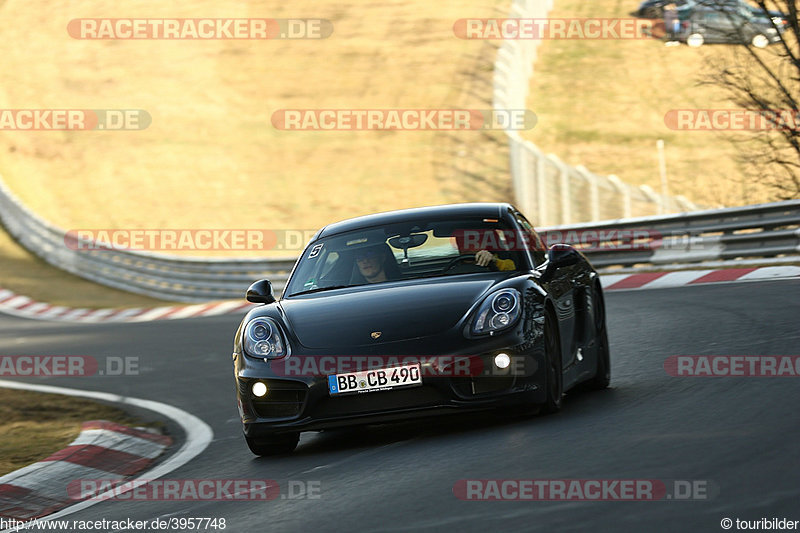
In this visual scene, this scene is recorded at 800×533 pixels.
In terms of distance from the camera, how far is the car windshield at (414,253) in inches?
328

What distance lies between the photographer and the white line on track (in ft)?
24.9

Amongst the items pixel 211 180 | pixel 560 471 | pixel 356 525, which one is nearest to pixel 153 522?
pixel 356 525

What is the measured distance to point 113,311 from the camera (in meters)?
24.7

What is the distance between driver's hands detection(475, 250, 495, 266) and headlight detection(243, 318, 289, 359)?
4.43 ft

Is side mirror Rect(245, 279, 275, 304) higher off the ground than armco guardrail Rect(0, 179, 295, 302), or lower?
higher

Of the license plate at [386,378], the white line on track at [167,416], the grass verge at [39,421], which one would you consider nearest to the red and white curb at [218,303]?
the white line on track at [167,416]

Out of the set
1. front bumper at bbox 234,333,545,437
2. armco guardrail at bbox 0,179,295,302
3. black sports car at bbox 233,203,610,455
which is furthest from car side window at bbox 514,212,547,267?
armco guardrail at bbox 0,179,295,302

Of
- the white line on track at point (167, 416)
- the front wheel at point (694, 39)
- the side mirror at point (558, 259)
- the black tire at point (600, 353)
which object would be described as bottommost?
the white line on track at point (167, 416)

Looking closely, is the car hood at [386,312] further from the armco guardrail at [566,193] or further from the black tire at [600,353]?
the armco guardrail at [566,193]

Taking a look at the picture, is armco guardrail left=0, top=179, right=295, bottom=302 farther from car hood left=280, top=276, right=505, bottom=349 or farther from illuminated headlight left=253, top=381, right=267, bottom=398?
illuminated headlight left=253, top=381, right=267, bottom=398

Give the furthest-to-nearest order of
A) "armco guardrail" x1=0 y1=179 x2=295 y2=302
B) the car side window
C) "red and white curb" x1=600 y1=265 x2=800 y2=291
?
1. "armco guardrail" x1=0 y1=179 x2=295 y2=302
2. "red and white curb" x1=600 y1=265 x2=800 y2=291
3. the car side window

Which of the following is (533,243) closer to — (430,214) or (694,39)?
(430,214)

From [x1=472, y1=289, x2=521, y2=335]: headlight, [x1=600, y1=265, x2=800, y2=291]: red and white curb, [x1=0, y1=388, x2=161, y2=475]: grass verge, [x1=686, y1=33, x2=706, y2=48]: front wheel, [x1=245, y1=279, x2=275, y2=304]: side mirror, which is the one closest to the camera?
[x1=472, y1=289, x2=521, y2=335]: headlight

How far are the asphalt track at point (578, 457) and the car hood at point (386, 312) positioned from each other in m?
0.63
